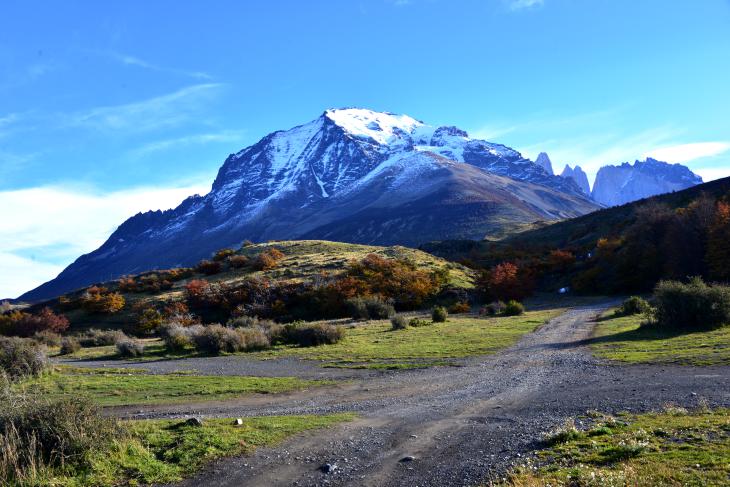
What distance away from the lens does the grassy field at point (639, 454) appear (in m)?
7.19

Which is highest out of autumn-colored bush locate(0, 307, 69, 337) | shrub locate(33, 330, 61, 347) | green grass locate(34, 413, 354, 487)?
autumn-colored bush locate(0, 307, 69, 337)

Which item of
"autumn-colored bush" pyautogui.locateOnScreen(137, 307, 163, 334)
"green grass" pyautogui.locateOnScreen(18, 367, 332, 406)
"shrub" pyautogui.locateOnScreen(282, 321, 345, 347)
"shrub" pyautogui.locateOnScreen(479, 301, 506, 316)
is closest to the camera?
"green grass" pyautogui.locateOnScreen(18, 367, 332, 406)

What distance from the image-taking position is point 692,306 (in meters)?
23.8

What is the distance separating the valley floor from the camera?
9.02m

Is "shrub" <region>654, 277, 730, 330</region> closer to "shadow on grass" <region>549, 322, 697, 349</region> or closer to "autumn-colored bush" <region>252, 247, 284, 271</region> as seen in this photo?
"shadow on grass" <region>549, 322, 697, 349</region>

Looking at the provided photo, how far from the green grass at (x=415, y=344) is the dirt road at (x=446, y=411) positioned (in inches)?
116

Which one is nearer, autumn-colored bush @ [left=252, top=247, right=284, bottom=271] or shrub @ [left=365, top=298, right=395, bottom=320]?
shrub @ [left=365, top=298, right=395, bottom=320]

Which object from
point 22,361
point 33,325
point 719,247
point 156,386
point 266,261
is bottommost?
point 156,386

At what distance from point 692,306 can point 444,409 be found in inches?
686

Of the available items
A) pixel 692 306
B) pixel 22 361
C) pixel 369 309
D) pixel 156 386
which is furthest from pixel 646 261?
pixel 22 361

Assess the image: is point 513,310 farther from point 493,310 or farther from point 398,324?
point 398,324

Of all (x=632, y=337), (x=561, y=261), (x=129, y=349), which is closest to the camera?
(x=632, y=337)

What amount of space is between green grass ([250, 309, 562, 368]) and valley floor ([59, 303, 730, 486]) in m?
A: 2.00

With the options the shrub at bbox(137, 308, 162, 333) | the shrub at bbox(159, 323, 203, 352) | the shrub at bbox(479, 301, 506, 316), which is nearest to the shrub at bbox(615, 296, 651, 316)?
the shrub at bbox(479, 301, 506, 316)
